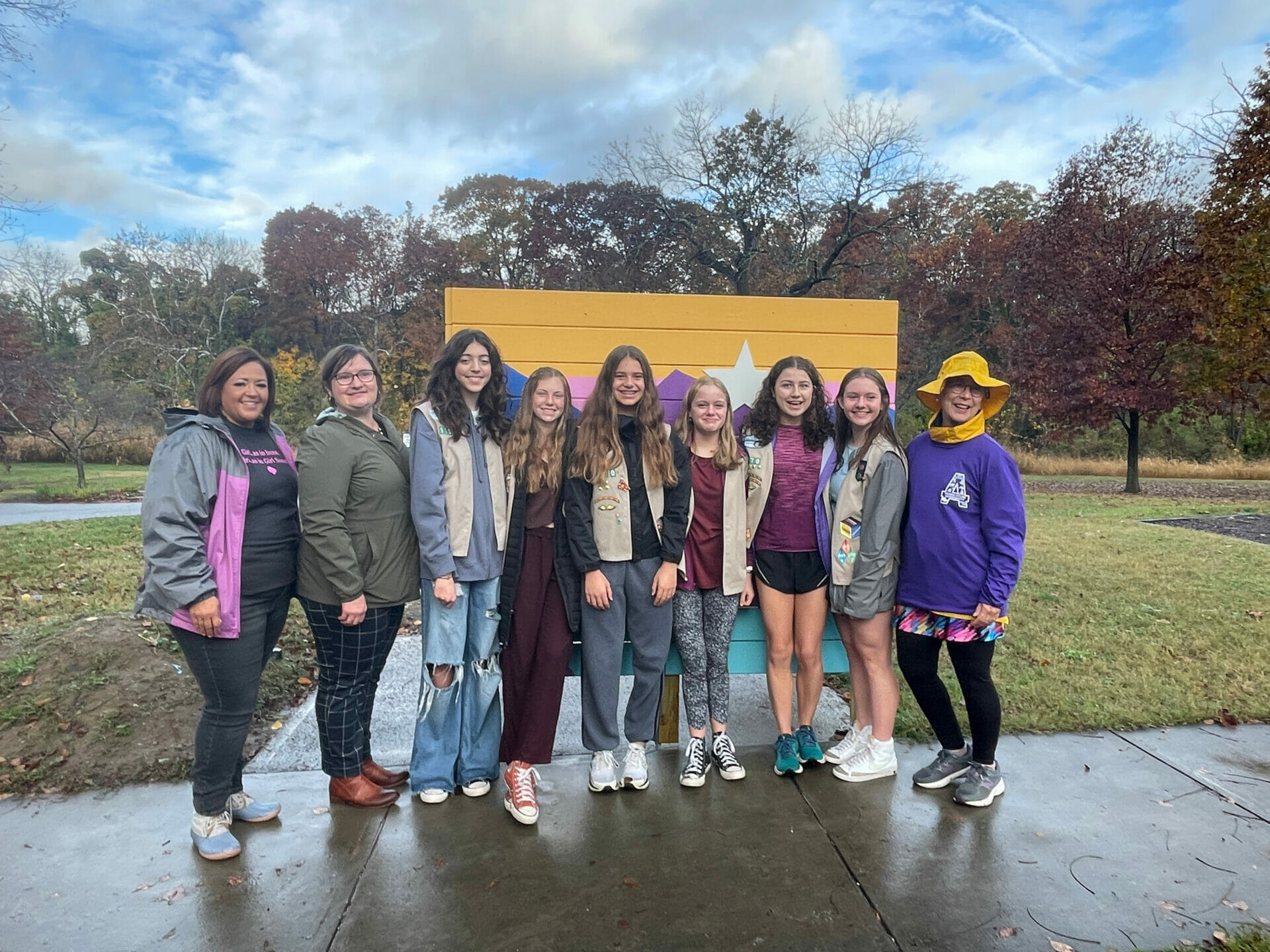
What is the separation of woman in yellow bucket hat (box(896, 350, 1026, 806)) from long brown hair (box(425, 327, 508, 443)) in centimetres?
174

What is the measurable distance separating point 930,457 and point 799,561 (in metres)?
0.69

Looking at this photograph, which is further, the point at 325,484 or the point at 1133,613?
the point at 1133,613

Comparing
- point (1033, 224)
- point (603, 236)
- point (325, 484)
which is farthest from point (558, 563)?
point (603, 236)

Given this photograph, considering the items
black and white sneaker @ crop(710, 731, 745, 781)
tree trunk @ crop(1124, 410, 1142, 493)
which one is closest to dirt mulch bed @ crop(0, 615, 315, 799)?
black and white sneaker @ crop(710, 731, 745, 781)

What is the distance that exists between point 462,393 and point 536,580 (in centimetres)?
81

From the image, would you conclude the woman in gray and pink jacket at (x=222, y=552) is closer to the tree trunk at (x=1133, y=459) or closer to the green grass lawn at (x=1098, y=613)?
the green grass lawn at (x=1098, y=613)

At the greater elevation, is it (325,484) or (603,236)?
(603,236)

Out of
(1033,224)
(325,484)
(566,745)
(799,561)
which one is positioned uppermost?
(1033,224)

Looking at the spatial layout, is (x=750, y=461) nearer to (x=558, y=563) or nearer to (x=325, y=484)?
(x=558, y=563)

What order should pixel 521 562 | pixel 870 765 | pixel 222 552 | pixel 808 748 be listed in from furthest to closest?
pixel 808 748
pixel 870 765
pixel 521 562
pixel 222 552

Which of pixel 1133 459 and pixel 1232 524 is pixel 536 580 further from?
pixel 1133 459

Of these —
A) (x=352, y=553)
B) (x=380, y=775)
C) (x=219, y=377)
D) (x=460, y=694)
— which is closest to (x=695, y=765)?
(x=460, y=694)

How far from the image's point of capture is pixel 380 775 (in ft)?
10.1

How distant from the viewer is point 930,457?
3010 millimetres
